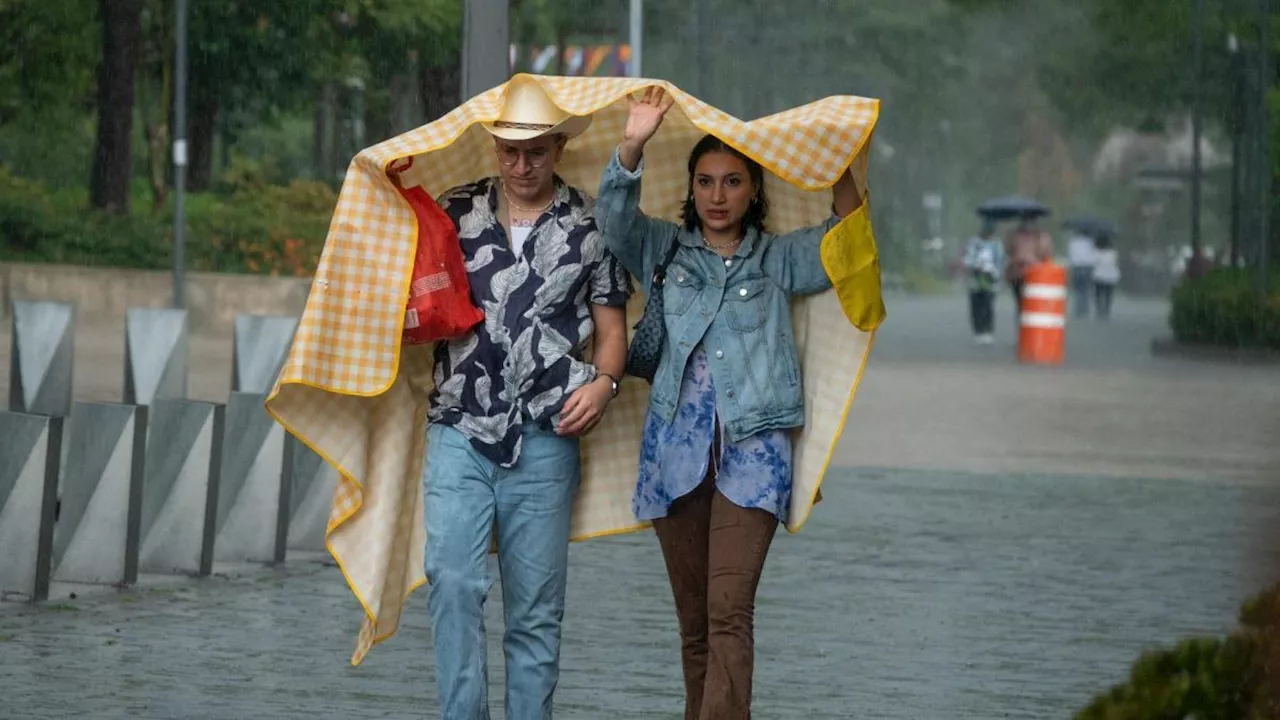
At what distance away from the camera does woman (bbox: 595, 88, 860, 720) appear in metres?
5.75

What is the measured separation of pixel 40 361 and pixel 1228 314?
22.0 m

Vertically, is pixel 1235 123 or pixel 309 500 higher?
pixel 1235 123

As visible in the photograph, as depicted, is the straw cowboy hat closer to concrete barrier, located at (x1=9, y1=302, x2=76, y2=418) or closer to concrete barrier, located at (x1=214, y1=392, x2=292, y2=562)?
concrete barrier, located at (x1=214, y1=392, x2=292, y2=562)

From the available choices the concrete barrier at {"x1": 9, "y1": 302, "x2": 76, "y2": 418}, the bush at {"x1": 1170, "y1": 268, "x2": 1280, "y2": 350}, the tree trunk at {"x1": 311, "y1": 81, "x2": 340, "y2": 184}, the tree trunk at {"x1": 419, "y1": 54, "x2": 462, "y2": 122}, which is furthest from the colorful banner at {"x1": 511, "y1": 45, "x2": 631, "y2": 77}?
the concrete barrier at {"x1": 9, "y1": 302, "x2": 76, "y2": 418}

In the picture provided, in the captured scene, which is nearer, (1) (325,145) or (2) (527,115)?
(2) (527,115)

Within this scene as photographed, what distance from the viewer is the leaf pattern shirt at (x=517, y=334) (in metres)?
5.70

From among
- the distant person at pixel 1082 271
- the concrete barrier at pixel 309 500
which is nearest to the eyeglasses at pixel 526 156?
the concrete barrier at pixel 309 500

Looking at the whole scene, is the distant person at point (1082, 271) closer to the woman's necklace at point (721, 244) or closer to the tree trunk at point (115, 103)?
the tree trunk at point (115, 103)

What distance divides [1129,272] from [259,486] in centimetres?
7083

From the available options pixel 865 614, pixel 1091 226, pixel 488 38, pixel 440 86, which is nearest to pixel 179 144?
pixel 440 86

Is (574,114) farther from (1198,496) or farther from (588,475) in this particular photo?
(1198,496)

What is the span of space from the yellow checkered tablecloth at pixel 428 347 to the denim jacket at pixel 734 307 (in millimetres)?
106

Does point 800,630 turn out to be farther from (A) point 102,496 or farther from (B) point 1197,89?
(B) point 1197,89

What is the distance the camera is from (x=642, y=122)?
566cm
